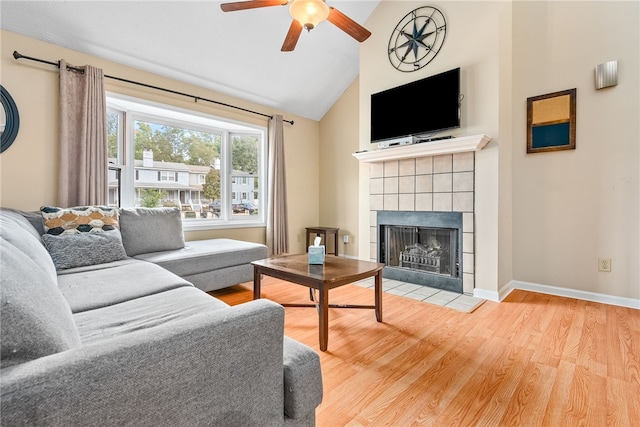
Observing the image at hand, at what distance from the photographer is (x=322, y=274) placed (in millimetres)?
1973

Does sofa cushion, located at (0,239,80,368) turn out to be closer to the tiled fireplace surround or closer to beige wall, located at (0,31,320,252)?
beige wall, located at (0,31,320,252)

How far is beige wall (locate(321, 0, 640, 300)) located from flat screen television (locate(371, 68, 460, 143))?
0.54ft

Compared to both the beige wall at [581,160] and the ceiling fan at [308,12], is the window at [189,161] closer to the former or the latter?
the ceiling fan at [308,12]

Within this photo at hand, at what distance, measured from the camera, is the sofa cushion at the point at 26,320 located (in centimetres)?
54

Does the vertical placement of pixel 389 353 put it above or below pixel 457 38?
below

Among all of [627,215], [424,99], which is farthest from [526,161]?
[424,99]

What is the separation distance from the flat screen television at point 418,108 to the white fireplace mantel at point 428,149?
0.17 metres

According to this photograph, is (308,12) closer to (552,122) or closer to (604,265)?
(552,122)

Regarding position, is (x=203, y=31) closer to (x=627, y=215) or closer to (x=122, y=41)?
(x=122, y=41)

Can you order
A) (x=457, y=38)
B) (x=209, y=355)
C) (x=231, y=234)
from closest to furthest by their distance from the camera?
(x=209, y=355) → (x=457, y=38) → (x=231, y=234)

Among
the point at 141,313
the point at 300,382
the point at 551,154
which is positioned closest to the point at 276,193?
the point at 141,313

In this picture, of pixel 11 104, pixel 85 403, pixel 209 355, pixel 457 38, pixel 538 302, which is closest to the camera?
pixel 85 403

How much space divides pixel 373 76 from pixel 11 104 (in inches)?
140

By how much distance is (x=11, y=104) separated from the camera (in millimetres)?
2502
